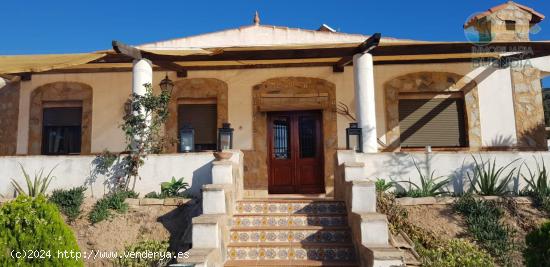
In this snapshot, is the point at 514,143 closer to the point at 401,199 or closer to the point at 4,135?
the point at 401,199

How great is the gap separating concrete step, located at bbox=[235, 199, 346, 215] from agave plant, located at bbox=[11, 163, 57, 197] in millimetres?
3676

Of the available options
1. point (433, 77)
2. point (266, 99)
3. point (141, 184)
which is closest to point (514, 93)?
point (433, 77)

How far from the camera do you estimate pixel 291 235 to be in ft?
20.2

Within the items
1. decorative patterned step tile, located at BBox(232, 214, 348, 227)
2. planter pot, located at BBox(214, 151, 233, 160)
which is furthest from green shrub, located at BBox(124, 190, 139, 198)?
decorative patterned step tile, located at BBox(232, 214, 348, 227)

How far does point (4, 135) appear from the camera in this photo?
1044cm

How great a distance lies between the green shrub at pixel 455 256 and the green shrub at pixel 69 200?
5.48m

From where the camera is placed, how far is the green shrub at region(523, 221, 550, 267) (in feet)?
13.0

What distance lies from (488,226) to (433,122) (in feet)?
13.8

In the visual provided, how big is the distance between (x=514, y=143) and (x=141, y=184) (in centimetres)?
825

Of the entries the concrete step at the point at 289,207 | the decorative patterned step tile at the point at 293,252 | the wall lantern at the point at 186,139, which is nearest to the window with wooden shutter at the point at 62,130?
the wall lantern at the point at 186,139

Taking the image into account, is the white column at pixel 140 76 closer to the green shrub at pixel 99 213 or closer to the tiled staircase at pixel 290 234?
the green shrub at pixel 99 213

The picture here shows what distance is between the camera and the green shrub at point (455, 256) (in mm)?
4961

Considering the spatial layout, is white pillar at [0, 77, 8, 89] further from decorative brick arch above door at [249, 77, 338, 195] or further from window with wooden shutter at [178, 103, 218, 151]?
decorative brick arch above door at [249, 77, 338, 195]

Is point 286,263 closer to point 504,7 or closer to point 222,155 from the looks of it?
point 222,155
